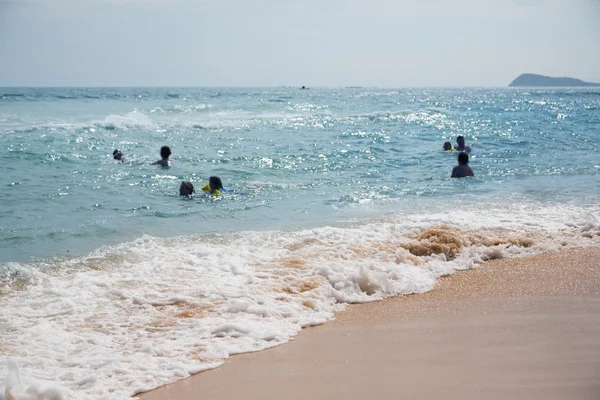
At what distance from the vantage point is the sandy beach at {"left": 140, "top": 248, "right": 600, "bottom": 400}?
3393 millimetres

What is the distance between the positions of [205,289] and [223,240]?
7.22 feet

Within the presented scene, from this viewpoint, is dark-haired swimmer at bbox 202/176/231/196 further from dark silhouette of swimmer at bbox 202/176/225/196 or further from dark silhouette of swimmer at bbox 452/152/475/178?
dark silhouette of swimmer at bbox 452/152/475/178

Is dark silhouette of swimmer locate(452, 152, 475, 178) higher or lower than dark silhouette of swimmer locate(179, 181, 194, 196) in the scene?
higher

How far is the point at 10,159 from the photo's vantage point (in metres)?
15.2

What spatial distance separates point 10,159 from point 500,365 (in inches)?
587

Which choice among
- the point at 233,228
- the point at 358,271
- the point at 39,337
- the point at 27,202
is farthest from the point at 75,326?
the point at 27,202

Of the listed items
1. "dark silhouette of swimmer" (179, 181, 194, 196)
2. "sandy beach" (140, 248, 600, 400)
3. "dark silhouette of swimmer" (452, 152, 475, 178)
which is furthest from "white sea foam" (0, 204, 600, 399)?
"dark silhouette of swimmer" (452, 152, 475, 178)

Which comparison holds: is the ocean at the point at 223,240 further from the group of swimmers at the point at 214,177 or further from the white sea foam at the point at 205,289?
the group of swimmers at the point at 214,177

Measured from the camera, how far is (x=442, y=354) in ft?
12.6

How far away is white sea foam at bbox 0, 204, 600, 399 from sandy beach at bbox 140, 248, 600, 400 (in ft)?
0.79

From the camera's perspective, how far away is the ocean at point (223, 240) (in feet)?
13.8

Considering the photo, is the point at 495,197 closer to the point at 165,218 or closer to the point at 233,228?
the point at 233,228

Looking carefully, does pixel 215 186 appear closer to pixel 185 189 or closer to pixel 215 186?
pixel 215 186

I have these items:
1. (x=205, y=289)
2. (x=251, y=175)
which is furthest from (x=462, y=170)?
(x=205, y=289)
